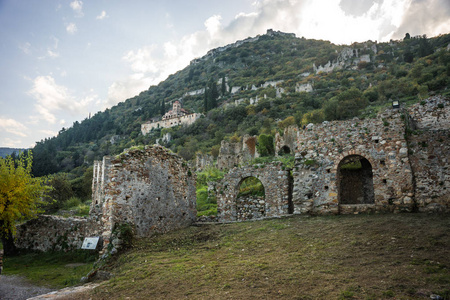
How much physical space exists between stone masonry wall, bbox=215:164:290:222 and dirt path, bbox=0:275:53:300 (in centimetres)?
871

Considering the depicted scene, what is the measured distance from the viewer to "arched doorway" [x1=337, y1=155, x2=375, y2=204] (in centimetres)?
1318

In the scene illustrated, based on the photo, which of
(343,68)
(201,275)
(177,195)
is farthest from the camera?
(343,68)

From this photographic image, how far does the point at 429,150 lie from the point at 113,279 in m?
10.6

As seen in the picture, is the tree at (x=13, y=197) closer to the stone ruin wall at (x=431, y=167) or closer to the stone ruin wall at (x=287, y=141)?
the stone ruin wall at (x=431, y=167)

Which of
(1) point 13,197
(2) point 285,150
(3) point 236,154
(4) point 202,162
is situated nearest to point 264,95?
(3) point 236,154

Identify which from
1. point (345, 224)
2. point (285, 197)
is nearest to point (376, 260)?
point (345, 224)

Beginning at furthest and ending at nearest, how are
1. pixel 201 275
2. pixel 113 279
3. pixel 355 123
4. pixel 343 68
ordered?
pixel 343 68 → pixel 355 123 → pixel 113 279 → pixel 201 275

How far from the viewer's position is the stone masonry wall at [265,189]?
44.3 ft

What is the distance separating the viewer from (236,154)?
37125 mm

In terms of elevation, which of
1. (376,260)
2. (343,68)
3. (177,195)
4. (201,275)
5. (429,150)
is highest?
(343,68)

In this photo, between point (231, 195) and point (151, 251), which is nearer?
point (151, 251)

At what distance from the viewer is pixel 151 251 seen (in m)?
8.64

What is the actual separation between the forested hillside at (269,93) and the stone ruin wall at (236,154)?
11707 mm

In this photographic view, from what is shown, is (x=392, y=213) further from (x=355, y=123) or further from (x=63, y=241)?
(x=63, y=241)
